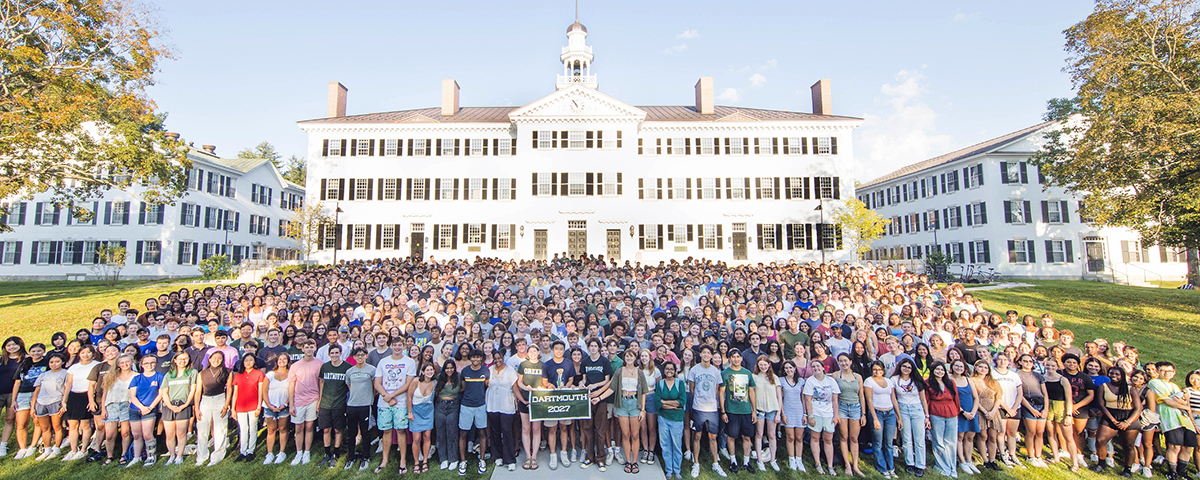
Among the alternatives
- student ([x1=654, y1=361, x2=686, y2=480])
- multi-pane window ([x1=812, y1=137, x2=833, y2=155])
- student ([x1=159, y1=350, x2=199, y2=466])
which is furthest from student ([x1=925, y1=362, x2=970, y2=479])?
multi-pane window ([x1=812, y1=137, x2=833, y2=155])

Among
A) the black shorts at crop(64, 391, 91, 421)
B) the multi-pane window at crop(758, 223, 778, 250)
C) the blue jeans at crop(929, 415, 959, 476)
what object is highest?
the multi-pane window at crop(758, 223, 778, 250)

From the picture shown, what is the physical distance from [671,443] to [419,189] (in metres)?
25.7

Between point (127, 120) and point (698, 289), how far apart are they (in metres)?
20.1

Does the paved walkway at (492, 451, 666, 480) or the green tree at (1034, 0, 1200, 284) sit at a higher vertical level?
the green tree at (1034, 0, 1200, 284)

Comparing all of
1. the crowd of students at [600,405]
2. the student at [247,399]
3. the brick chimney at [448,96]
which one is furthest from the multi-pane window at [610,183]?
the student at [247,399]

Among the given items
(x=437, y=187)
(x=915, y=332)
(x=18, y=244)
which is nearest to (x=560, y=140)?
(x=437, y=187)

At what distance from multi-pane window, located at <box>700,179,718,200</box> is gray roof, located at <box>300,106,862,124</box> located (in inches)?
145

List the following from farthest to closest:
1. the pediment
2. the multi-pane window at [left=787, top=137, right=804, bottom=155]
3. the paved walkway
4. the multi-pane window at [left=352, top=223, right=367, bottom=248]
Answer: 1. the multi-pane window at [left=787, top=137, right=804, bottom=155]
2. the multi-pane window at [left=352, top=223, right=367, bottom=248]
3. the pediment
4. the paved walkway

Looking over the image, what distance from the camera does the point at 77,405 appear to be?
7340 millimetres

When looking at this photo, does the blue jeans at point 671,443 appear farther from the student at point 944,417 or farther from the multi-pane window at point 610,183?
the multi-pane window at point 610,183

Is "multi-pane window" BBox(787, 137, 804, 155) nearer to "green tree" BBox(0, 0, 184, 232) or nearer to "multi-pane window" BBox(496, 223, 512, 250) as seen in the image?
"multi-pane window" BBox(496, 223, 512, 250)

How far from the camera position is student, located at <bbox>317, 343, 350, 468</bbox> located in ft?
24.1

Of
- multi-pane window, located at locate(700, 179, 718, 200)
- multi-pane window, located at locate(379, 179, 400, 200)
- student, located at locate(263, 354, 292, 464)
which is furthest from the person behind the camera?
multi-pane window, located at locate(700, 179, 718, 200)

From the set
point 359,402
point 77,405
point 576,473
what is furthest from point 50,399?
point 576,473
